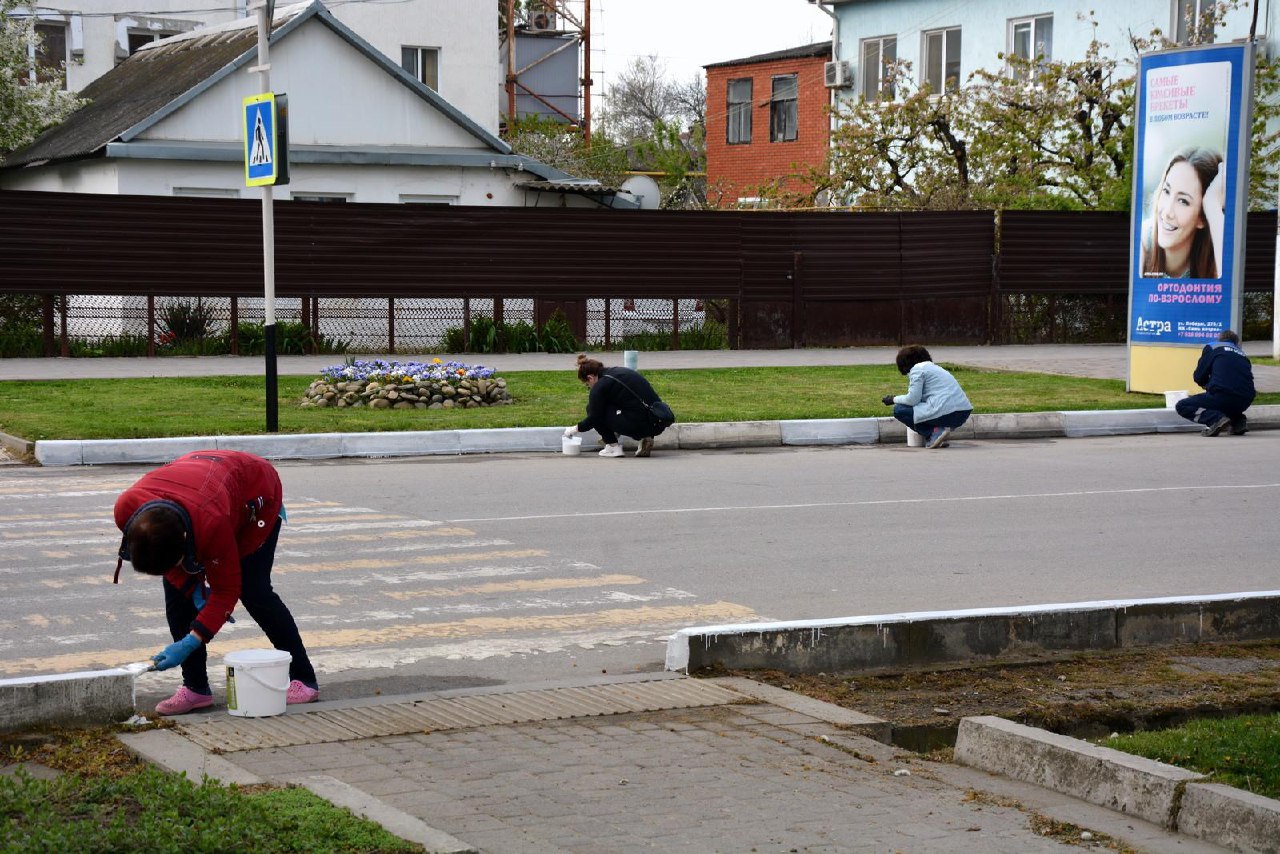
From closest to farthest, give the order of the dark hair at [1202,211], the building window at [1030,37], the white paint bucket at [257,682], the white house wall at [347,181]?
the white paint bucket at [257,682]
the dark hair at [1202,211]
the white house wall at [347,181]
the building window at [1030,37]

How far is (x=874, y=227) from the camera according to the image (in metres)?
28.8

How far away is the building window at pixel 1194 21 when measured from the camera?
108ft

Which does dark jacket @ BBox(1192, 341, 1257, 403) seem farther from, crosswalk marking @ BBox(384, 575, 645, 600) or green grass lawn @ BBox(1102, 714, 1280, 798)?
green grass lawn @ BBox(1102, 714, 1280, 798)

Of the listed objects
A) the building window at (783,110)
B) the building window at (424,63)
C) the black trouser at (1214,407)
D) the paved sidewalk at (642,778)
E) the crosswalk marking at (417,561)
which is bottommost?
the paved sidewalk at (642,778)

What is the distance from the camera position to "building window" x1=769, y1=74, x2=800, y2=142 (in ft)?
148

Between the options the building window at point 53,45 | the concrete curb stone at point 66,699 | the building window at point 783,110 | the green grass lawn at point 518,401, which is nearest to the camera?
the concrete curb stone at point 66,699

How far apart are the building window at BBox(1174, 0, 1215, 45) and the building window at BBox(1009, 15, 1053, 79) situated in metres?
2.98

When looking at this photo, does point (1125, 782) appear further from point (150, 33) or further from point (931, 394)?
point (150, 33)

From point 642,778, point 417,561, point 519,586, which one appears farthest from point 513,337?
point 642,778

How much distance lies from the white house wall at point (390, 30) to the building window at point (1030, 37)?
13901mm

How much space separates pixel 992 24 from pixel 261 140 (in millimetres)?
26846

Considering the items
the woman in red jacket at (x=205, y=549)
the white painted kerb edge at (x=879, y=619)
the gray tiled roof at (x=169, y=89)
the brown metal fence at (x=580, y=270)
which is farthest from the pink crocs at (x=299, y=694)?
the gray tiled roof at (x=169, y=89)

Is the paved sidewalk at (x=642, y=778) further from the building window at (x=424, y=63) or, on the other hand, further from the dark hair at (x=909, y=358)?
the building window at (x=424, y=63)

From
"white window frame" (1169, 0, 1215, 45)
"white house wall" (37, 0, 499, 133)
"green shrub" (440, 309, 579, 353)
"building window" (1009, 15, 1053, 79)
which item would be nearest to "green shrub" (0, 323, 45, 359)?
"green shrub" (440, 309, 579, 353)
